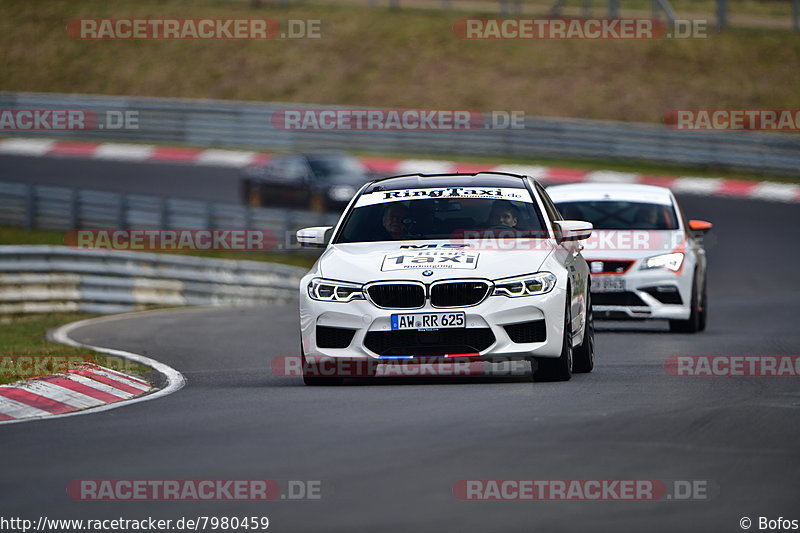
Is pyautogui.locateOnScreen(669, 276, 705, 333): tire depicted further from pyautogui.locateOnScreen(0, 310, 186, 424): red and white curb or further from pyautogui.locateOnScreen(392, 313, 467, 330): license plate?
pyautogui.locateOnScreen(392, 313, 467, 330): license plate

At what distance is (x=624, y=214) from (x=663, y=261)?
35.0 inches

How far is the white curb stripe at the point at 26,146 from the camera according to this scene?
39.7m

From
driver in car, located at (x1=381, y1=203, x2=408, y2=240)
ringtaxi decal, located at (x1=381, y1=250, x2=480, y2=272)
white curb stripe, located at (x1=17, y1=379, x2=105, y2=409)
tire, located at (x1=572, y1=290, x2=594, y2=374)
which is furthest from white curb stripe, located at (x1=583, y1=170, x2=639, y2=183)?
white curb stripe, located at (x1=17, y1=379, x2=105, y2=409)

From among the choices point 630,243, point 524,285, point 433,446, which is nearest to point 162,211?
point 630,243

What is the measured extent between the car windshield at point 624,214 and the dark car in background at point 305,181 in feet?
48.6

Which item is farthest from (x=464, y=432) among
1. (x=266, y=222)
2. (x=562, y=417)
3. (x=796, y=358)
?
(x=266, y=222)

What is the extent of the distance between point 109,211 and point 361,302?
1807cm

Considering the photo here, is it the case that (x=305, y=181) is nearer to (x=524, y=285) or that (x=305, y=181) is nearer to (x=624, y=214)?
(x=624, y=214)

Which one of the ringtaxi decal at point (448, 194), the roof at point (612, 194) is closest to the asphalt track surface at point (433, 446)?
the ringtaxi decal at point (448, 194)

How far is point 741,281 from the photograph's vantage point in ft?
81.4

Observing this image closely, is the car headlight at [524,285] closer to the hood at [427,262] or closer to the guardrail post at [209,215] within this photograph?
the hood at [427,262]

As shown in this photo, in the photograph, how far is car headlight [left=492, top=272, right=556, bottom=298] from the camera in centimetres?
1080

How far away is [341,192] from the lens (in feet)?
105

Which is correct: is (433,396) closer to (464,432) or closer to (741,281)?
(464,432)
